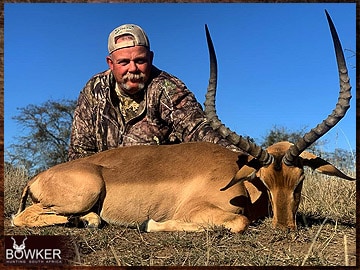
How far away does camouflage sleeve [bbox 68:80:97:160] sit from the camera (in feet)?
20.1

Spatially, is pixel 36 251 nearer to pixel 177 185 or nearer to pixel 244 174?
pixel 177 185

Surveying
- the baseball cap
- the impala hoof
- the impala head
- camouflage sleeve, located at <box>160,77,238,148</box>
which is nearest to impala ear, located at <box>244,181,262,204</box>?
the impala head

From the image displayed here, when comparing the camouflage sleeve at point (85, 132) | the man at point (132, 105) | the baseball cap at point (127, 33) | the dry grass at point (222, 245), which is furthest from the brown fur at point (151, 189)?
the baseball cap at point (127, 33)

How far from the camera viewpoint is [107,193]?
4.58m

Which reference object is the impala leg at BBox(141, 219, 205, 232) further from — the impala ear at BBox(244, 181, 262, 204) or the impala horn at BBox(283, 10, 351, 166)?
the impala horn at BBox(283, 10, 351, 166)

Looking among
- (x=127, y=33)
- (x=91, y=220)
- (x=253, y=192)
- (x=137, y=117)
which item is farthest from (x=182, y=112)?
(x=91, y=220)

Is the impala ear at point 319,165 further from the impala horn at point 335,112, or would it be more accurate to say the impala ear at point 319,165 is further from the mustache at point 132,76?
the mustache at point 132,76

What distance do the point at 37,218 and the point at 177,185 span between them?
3.87 ft

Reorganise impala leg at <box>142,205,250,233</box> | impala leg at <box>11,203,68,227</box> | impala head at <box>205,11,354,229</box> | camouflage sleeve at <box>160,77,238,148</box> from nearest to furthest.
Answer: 1. impala head at <box>205,11,354,229</box>
2. impala leg at <box>142,205,250,233</box>
3. impala leg at <box>11,203,68,227</box>
4. camouflage sleeve at <box>160,77,238,148</box>

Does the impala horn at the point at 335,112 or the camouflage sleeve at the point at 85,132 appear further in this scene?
the camouflage sleeve at the point at 85,132

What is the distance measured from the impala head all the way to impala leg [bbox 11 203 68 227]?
4.75 ft

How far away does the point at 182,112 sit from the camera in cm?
590

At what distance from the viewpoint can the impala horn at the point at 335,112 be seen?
3729 mm

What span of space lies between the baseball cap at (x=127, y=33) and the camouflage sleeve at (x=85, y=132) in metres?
0.59
